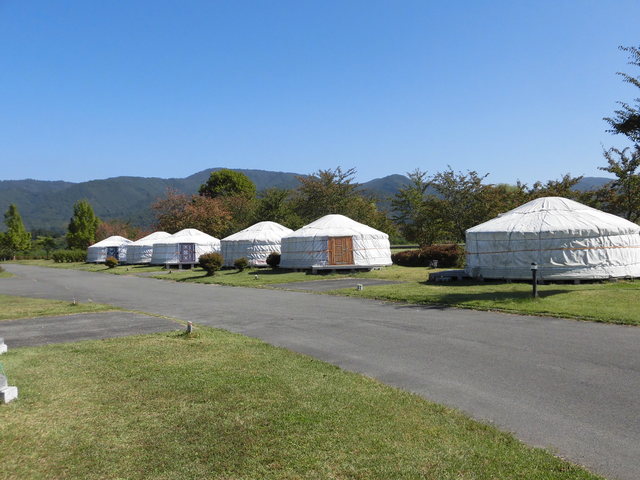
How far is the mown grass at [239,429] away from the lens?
352cm

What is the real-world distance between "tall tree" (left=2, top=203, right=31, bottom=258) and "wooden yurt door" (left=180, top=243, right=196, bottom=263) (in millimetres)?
41779

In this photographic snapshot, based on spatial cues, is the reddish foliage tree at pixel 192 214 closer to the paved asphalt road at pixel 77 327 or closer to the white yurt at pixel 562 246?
the white yurt at pixel 562 246

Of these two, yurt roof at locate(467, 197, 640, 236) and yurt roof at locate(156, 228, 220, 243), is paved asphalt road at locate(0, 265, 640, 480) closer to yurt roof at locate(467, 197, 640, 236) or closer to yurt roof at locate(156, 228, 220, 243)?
yurt roof at locate(467, 197, 640, 236)

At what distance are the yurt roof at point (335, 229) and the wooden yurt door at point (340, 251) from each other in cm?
35

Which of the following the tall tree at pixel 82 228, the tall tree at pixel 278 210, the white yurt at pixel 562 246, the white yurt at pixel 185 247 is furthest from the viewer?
the tall tree at pixel 82 228

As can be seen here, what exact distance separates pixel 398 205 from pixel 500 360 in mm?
39259

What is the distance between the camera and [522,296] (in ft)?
44.3

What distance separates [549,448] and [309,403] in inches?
83.2

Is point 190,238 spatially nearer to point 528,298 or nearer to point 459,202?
point 459,202

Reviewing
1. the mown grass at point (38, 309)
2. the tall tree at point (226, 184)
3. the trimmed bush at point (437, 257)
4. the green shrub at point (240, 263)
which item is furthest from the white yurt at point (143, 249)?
the mown grass at point (38, 309)

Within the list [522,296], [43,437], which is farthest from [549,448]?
[522,296]

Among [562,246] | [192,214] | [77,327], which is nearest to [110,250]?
[192,214]

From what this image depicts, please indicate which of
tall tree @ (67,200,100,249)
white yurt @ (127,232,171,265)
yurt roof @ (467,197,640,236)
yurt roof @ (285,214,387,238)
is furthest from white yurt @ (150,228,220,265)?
tall tree @ (67,200,100,249)

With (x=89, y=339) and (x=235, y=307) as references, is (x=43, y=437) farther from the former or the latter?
(x=235, y=307)
